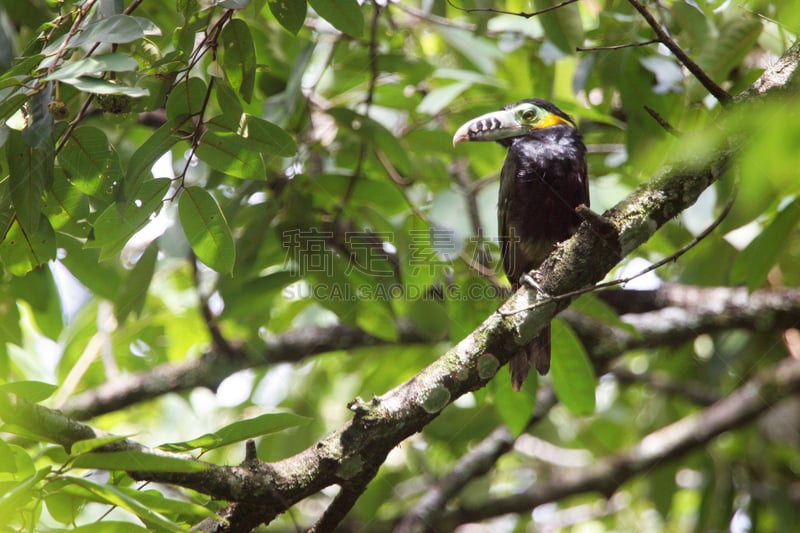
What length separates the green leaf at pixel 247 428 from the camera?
183 centimetres

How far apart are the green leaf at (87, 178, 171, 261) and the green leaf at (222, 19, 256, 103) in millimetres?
347

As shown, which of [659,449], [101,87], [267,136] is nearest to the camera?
[101,87]

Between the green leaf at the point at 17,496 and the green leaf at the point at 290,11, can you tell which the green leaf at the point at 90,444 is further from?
the green leaf at the point at 290,11

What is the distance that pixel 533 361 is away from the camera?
2891mm

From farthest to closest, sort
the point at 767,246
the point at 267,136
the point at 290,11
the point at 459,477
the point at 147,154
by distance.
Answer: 1. the point at 459,477
2. the point at 767,246
3. the point at 267,136
4. the point at 290,11
5. the point at 147,154

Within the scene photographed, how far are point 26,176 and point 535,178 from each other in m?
1.96

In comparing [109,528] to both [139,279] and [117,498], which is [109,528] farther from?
[139,279]

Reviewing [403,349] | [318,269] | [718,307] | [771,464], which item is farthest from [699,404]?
[318,269]

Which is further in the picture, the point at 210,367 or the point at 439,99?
the point at 210,367

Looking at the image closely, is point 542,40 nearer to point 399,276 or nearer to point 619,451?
point 399,276

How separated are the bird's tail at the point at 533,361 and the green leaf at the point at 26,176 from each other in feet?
5.45

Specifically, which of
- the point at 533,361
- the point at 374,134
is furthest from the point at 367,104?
the point at 533,361

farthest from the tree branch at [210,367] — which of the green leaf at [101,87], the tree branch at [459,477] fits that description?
the green leaf at [101,87]

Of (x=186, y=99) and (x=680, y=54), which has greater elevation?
(x=186, y=99)
